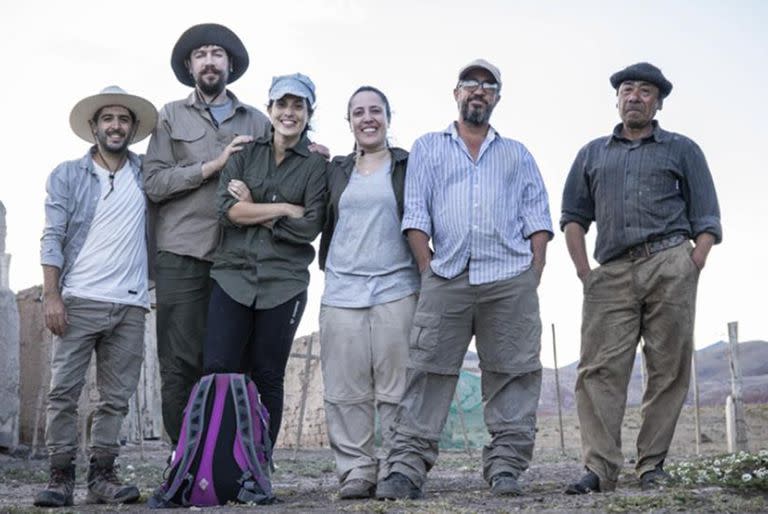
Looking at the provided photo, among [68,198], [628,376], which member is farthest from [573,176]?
[68,198]

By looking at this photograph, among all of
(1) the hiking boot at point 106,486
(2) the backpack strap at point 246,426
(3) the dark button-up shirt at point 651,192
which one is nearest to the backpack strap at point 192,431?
(2) the backpack strap at point 246,426

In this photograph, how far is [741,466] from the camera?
634cm

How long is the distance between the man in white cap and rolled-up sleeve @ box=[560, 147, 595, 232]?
1.45 feet

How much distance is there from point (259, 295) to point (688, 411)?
16.3 m

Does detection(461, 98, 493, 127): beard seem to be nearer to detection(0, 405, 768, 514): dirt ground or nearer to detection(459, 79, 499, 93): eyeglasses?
detection(459, 79, 499, 93): eyeglasses

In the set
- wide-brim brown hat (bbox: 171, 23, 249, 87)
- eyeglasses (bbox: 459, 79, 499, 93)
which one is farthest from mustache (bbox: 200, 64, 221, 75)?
eyeglasses (bbox: 459, 79, 499, 93)

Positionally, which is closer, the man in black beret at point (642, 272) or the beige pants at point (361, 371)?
the beige pants at point (361, 371)

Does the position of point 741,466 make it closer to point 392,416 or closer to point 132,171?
point 392,416

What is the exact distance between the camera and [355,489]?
5.20 metres

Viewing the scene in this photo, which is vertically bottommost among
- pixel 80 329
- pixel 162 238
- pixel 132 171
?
pixel 80 329

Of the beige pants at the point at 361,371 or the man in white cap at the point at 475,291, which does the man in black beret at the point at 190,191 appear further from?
the man in white cap at the point at 475,291

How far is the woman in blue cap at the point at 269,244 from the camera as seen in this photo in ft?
17.3

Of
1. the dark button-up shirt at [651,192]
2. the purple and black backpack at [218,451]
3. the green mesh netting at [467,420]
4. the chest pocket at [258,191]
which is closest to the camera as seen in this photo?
the purple and black backpack at [218,451]

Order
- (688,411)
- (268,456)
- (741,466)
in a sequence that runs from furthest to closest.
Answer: (688,411)
(741,466)
(268,456)
